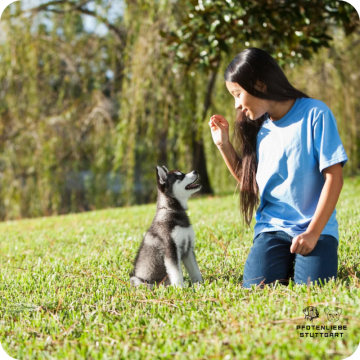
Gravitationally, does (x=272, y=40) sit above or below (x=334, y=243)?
above

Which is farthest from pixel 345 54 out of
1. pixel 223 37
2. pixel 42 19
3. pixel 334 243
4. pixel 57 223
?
pixel 334 243

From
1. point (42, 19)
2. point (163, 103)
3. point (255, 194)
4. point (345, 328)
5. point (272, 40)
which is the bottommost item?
point (345, 328)

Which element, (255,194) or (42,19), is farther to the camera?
(42,19)

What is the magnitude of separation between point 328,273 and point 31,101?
905 centimetres

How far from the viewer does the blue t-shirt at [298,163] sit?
291 cm

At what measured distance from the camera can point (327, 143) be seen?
286 centimetres

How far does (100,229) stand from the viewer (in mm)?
5828

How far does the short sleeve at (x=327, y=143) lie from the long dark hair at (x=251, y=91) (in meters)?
0.35

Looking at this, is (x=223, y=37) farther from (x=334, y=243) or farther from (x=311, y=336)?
(x=311, y=336)

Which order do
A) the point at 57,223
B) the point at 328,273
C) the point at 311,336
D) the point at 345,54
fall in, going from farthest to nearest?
the point at 345,54
the point at 57,223
the point at 328,273
the point at 311,336

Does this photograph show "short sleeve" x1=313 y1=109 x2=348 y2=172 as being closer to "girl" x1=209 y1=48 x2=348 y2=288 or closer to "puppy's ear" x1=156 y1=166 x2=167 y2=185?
"girl" x1=209 y1=48 x2=348 y2=288

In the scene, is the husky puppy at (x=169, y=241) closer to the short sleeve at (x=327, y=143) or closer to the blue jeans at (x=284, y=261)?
the blue jeans at (x=284, y=261)

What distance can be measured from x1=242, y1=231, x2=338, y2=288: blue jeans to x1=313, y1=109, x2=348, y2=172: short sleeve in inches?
22.1

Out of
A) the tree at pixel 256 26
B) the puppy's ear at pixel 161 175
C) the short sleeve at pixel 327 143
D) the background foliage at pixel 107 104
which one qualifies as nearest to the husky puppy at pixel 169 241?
Answer: the puppy's ear at pixel 161 175
